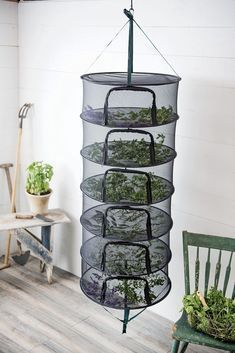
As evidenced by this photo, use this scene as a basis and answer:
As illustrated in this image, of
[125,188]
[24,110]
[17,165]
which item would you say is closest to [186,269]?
[125,188]

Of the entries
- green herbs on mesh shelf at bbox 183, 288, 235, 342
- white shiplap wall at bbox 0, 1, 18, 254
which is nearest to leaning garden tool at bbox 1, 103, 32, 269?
white shiplap wall at bbox 0, 1, 18, 254

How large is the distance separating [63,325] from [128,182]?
1240 mm

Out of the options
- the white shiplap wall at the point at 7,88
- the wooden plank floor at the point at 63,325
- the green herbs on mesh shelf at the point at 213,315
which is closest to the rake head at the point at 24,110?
the white shiplap wall at the point at 7,88

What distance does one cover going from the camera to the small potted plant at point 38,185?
3551 mm

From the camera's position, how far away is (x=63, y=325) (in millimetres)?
3137

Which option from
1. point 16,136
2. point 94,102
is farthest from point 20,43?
point 94,102

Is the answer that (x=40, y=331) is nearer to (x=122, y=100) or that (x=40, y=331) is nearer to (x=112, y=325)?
(x=112, y=325)

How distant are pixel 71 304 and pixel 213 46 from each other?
2.06 metres

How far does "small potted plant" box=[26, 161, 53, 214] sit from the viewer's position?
3551 millimetres

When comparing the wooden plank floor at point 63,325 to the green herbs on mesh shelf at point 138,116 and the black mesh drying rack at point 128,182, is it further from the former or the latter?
the green herbs on mesh shelf at point 138,116

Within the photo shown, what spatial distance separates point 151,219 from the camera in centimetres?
270

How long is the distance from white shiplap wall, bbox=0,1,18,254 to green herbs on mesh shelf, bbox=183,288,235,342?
2.08m

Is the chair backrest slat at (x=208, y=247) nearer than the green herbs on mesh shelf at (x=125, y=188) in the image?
No

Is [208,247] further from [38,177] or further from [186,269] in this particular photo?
[38,177]
